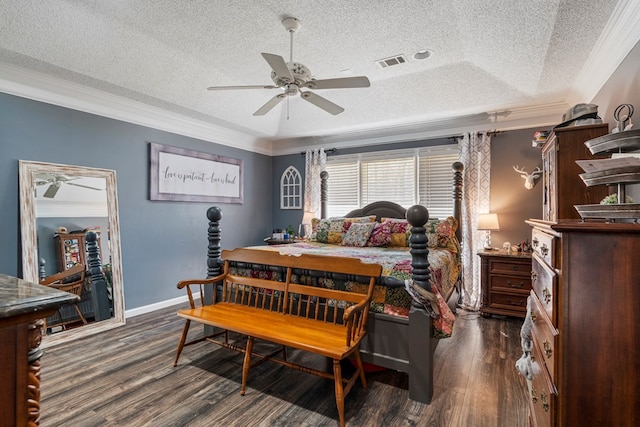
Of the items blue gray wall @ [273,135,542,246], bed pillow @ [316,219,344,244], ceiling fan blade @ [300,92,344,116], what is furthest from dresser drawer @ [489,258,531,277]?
ceiling fan blade @ [300,92,344,116]

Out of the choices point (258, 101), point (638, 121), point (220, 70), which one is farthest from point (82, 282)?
point (638, 121)

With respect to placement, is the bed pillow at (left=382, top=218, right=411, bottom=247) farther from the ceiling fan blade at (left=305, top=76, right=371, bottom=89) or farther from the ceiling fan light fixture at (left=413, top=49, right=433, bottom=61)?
the ceiling fan blade at (left=305, top=76, right=371, bottom=89)

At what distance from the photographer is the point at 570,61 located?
8.93 feet

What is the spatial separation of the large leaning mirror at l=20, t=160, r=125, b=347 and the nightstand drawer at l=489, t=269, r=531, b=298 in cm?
448

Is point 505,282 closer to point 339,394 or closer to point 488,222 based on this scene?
point 488,222

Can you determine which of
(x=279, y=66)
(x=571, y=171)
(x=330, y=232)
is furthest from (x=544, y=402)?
(x=330, y=232)

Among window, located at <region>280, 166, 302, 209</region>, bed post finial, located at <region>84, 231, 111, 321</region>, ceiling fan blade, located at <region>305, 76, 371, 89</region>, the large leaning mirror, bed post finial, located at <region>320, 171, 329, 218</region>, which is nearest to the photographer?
ceiling fan blade, located at <region>305, 76, 371, 89</region>

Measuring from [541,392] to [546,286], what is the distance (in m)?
0.47

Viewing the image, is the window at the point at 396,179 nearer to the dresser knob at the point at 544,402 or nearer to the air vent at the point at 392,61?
the air vent at the point at 392,61

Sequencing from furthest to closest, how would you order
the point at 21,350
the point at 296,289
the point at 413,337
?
1. the point at 296,289
2. the point at 413,337
3. the point at 21,350

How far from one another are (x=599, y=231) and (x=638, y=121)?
5.40 feet

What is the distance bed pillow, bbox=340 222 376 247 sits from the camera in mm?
3866

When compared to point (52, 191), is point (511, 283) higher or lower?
lower

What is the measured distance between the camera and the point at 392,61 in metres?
3.07
